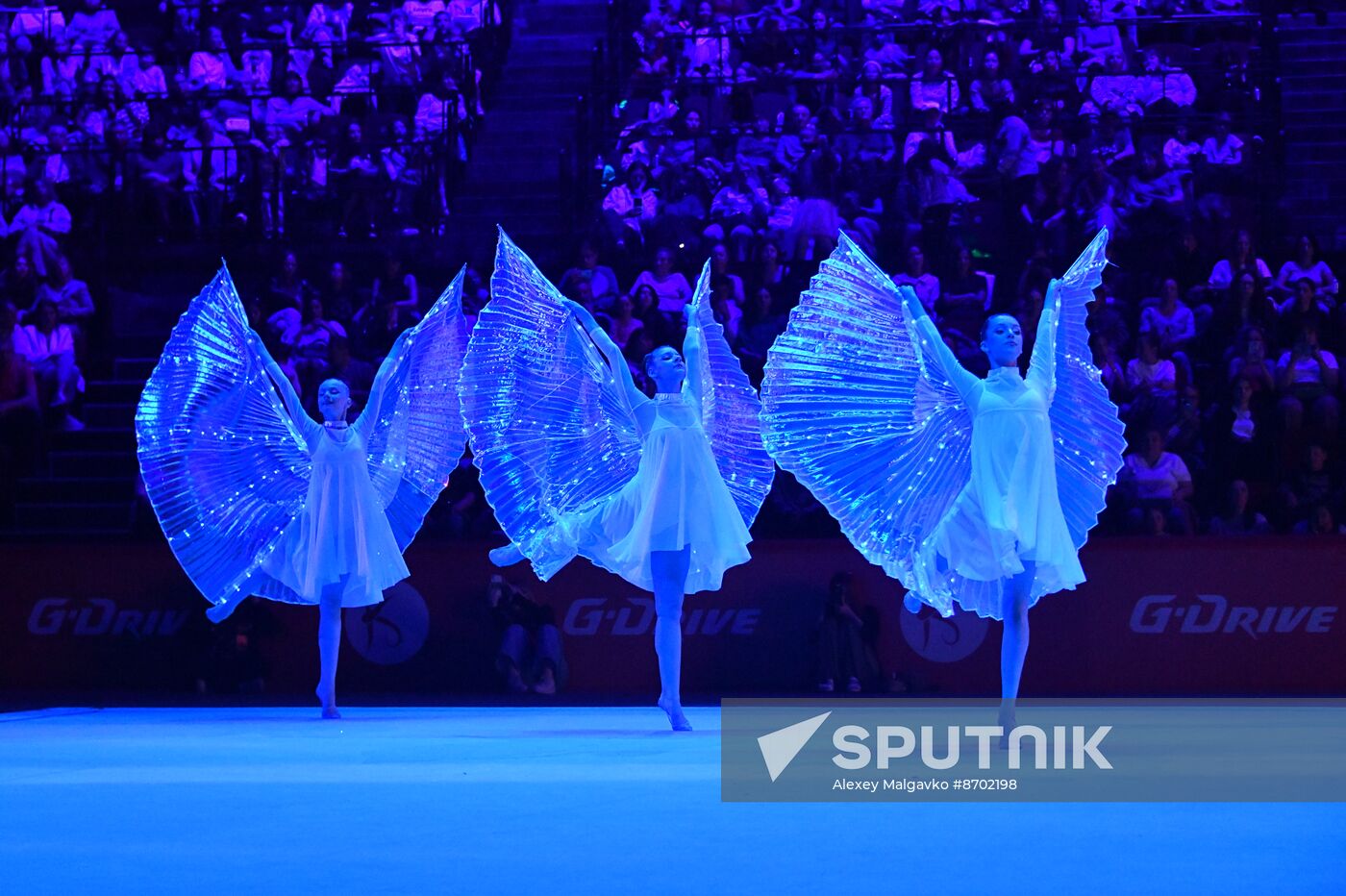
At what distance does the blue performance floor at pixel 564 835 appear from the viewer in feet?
12.3

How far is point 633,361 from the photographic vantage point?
1270 cm

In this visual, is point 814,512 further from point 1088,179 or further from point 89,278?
point 89,278

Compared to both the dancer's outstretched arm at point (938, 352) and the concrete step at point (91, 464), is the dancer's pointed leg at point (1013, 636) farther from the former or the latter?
the concrete step at point (91, 464)

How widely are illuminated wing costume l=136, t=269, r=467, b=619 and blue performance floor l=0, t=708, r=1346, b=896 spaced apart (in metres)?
2.90

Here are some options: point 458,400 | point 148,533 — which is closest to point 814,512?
point 458,400

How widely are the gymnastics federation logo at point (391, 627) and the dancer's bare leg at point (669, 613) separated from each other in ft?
13.3

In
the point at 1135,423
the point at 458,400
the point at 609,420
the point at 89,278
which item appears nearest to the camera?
the point at 609,420

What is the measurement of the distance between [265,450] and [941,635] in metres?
4.74

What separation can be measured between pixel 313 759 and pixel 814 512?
587 centimetres

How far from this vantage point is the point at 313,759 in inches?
271

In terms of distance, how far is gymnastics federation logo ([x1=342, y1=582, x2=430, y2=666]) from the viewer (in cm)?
1202

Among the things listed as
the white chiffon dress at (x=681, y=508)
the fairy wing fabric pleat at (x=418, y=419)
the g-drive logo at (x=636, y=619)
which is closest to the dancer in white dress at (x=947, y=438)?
the white chiffon dress at (x=681, y=508)

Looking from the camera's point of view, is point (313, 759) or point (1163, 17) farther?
point (1163, 17)

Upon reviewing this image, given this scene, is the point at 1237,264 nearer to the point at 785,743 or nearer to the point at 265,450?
the point at 785,743
